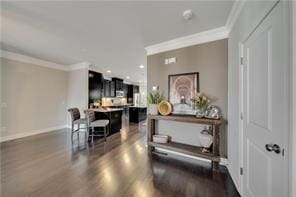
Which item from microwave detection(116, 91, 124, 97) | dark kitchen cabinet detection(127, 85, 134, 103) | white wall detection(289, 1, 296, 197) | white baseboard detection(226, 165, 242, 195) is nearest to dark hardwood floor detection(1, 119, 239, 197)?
white baseboard detection(226, 165, 242, 195)

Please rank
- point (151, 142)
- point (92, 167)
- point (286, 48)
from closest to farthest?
point (286, 48)
point (92, 167)
point (151, 142)

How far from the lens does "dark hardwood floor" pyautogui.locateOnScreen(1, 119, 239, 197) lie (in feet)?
6.54

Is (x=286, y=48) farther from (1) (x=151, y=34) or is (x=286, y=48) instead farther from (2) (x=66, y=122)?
(2) (x=66, y=122)

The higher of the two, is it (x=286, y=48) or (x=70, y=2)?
(x=70, y=2)

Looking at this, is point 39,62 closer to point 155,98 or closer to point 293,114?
point 155,98

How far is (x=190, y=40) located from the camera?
3.12 m

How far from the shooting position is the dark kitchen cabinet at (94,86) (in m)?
5.90

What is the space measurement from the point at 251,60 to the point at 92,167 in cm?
308

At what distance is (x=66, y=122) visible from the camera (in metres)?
6.20

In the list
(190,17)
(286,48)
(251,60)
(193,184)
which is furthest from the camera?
(190,17)

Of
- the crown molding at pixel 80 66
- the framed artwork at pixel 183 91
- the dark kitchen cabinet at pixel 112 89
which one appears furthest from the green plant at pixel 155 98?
the dark kitchen cabinet at pixel 112 89

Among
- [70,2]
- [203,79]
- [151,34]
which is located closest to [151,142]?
[203,79]

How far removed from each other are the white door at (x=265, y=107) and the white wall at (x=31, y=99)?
6107mm

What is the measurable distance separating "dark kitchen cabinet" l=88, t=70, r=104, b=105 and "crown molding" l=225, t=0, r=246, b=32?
17.0 feet
